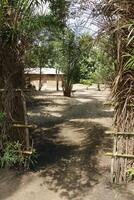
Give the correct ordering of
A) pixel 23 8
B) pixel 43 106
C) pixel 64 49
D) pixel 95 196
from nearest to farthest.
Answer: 1. pixel 95 196
2. pixel 23 8
3. pixel 43 106
4. pixel 64 49

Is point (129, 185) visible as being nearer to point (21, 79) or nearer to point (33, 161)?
point (33, 161)

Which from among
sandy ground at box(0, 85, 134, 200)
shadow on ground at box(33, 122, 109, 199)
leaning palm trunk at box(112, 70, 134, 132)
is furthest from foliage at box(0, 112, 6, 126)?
leaning palm trunk at box(112, 70, 134, 132)

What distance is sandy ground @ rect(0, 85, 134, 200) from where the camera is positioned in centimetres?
561

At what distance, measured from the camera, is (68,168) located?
6402 mm

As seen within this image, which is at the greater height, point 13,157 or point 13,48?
point 13,48

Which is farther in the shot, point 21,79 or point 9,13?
point 21,79

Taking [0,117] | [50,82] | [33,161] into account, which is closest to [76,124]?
[33,161]

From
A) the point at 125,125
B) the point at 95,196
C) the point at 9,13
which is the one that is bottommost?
the point at 95,196

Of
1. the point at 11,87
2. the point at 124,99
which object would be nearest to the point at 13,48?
the point at 11,87

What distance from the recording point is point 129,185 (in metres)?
5.73

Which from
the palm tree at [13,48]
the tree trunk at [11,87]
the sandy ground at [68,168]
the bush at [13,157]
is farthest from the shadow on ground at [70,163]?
the palm tree at [13,48]

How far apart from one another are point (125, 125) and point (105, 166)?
1.01 meters

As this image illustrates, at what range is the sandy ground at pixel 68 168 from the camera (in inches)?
221

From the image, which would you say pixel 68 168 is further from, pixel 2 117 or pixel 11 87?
pixel 11 87
